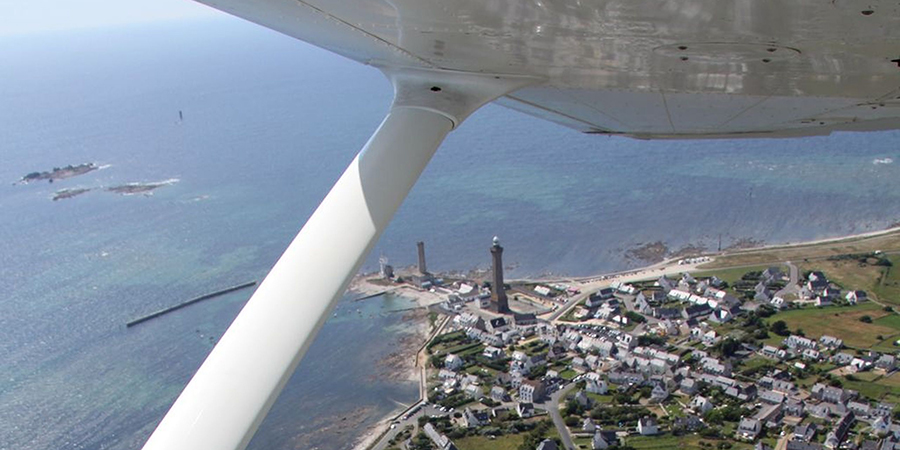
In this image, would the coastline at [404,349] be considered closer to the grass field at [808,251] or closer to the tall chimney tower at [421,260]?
the tall chimney tower at [421,260]

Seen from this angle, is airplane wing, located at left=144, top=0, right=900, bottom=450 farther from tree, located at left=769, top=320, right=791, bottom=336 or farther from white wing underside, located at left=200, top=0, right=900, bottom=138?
tree, located at left=769, top=320, right=791, bottom=336

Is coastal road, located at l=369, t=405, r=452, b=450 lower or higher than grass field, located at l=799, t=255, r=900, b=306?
lower

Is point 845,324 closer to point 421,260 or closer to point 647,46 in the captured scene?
point 421,260

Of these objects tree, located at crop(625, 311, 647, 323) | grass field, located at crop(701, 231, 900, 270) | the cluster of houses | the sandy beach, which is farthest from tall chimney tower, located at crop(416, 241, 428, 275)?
grass field, located at crop(701, 231, 900, 270)

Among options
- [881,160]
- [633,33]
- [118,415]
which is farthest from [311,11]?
[881,160]

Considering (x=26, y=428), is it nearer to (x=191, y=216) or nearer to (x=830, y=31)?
(x=191, y=216)

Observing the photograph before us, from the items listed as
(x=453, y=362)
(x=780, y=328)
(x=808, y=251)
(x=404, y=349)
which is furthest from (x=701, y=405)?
(x=808, y=251)
